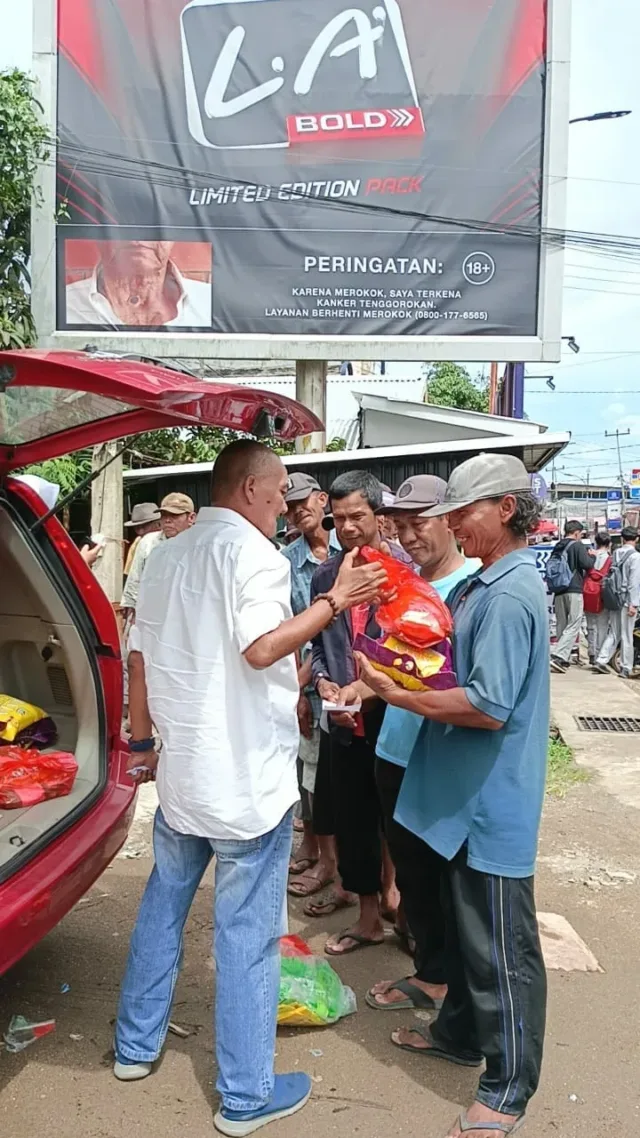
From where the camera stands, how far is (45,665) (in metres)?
3.54

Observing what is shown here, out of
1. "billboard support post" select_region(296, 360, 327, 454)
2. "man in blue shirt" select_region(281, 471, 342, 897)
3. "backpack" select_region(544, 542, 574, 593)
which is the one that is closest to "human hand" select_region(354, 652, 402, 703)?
"man in blue shirt" select_region(281, 471, 342, 897)

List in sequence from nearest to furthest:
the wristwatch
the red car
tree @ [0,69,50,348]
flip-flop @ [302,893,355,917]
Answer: the red car, the wristwatch, flip-flop @ [302,893,355,917], tree @ [0,69,50,348]

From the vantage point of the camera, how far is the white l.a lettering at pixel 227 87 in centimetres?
800

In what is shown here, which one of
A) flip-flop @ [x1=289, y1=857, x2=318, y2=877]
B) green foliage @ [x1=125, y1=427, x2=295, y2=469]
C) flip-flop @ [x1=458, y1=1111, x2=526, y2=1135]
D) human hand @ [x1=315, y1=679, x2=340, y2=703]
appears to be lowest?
flip-flop @ [x1=289, y1=857, x2=318, y2=877]

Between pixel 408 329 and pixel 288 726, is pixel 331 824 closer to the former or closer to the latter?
pixel 288 726

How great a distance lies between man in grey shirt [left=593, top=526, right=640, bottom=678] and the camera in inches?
415

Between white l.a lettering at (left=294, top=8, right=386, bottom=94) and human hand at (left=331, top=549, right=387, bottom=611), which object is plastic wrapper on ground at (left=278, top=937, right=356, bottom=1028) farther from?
white l.a lettering at (left=294, top=8, right=386, bottom=94)

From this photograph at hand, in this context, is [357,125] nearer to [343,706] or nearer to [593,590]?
[593,590]

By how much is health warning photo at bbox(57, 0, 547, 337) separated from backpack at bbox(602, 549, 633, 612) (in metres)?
3.84

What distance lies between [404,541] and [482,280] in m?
5.88

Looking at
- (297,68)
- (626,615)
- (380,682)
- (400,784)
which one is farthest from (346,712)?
(626,615)

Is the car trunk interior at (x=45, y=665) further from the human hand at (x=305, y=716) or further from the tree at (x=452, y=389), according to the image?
the tree at (x=452, y=389)

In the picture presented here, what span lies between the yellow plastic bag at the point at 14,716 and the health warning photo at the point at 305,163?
217 inches

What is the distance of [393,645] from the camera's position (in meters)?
2.40
